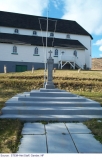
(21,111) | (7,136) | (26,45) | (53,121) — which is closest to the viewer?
(7,136)

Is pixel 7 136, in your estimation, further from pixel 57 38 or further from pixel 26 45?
pixel 57 38

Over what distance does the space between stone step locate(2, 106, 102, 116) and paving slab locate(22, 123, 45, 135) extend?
966mm

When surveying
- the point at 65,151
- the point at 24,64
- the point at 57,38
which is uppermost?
the point at 57,38

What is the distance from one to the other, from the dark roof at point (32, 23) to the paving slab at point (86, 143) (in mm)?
34324

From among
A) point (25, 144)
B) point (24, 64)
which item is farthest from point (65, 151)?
point (24, 64)

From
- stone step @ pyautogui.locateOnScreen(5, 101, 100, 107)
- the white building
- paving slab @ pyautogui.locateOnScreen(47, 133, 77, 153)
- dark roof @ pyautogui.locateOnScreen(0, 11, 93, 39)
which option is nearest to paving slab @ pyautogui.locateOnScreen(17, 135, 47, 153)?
paving slab @ pyautogui.locateOnScreen(47, 133, 77, 153)

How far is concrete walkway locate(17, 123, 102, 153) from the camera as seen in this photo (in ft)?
14.1

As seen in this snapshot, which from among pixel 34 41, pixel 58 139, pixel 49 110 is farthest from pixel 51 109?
pixel 34 41

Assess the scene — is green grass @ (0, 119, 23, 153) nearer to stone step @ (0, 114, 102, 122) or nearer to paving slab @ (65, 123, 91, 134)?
stone step @ (0, 114, 102, 122)

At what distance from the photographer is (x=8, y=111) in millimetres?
7121

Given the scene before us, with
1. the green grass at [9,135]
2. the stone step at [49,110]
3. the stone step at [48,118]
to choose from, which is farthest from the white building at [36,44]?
the green grass at [9,135]

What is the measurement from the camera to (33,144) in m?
4.54

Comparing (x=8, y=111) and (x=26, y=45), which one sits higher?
(x=26, y=45)

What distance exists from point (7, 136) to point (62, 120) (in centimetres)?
247
